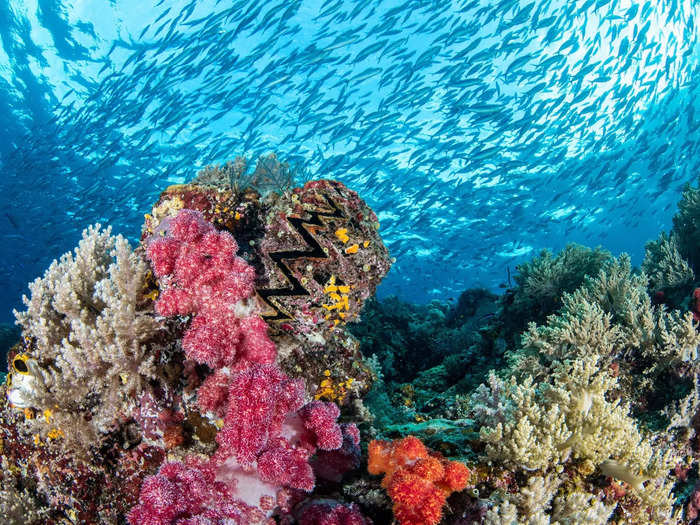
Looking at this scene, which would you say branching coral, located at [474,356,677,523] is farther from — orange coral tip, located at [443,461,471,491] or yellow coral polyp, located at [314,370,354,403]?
yellow coral polyp, located at [314,370,354,403]

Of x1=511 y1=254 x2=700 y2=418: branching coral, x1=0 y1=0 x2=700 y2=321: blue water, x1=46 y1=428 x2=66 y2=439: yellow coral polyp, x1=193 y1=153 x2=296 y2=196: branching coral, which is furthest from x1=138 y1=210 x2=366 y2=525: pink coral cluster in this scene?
x1=0 y1=0 x2=700 y2=321: blue water

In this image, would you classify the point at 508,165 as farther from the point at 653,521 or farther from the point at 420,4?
the point at 653,521

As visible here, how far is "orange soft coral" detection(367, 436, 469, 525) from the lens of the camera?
2.41 m

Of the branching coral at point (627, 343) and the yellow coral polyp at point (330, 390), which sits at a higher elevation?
the branching coral at point (627, 343)

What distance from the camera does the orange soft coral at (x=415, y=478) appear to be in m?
2.41

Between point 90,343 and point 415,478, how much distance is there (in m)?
2.63

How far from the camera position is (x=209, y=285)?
9.49 feet

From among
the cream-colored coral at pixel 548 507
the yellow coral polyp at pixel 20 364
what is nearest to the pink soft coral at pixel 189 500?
the yellow coral polyp at pixel 20 364

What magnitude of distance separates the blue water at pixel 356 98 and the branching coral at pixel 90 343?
8.97 m

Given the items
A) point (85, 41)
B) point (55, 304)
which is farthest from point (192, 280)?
point (85, 41)

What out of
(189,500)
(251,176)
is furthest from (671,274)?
(189,500)

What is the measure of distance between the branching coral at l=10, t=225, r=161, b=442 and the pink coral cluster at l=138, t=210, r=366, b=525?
36 cm

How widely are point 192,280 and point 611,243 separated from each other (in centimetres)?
5741

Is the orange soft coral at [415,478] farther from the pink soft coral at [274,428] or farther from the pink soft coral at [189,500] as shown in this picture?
the pink soft coral at [189,500]
